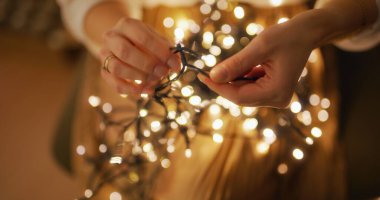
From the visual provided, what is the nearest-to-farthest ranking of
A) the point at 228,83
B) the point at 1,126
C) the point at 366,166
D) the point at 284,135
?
the point at 228,83 < the point at 284,135 < the point at 366,166 < the point at 1,126

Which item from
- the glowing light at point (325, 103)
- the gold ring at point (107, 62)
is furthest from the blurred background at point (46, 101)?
the gold ring at point (107, 62)

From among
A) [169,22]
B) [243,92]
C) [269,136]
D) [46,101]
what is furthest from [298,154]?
[46,101]

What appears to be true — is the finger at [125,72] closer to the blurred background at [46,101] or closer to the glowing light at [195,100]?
the glowing light at [195,100]

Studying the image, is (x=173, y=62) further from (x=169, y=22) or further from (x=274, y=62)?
(x=169, y=22)

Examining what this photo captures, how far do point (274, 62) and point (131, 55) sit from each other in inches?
9.2

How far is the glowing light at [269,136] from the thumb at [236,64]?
0.58ft

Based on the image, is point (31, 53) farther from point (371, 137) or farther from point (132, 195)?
point (371, 137)

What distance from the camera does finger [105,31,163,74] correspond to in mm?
651

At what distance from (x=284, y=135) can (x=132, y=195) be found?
0.37 m

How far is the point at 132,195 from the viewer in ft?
3.01

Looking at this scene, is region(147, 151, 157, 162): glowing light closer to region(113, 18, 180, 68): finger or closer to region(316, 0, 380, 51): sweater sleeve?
region(113, 18, 180, 68): finger

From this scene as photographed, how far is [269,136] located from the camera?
0.77 m

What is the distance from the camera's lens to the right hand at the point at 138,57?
64 cm

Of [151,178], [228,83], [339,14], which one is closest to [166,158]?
[151,178]
